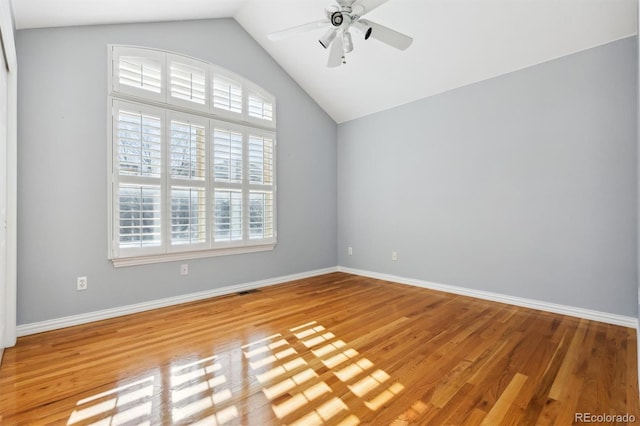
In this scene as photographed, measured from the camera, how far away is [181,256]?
3.44m

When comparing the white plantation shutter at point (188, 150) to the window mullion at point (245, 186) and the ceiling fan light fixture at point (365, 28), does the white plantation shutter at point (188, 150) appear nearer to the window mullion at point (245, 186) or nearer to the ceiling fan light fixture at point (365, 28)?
the window mullion at point (245, 186)

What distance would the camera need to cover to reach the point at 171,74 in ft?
11.0

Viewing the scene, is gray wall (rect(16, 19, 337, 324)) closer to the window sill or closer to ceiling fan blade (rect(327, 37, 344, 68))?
the window sill

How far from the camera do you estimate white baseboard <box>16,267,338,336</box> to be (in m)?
2.62

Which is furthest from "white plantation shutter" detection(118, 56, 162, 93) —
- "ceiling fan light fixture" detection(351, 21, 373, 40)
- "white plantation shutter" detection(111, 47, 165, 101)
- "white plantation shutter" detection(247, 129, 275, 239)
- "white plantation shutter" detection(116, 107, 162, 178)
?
"ceiling fan light fixture" detection(351, 21, 373, 40)

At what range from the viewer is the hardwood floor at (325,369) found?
62.0 inches

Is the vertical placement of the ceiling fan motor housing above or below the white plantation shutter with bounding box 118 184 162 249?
above

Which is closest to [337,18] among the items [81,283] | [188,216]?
[188,216]

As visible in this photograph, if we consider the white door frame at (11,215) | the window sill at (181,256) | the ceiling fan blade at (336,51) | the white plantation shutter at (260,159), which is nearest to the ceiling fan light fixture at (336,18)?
the ceiling fan blade at (336,51)

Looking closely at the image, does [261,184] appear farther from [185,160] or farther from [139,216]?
[139,216]

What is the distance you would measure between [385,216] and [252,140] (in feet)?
7.09

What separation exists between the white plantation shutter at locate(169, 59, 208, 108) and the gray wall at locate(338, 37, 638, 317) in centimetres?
242

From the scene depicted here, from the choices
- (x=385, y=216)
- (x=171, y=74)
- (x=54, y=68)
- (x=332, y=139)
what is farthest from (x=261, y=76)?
(x=385, y=216)

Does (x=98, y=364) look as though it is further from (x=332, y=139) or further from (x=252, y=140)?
(x=332, y=139)
